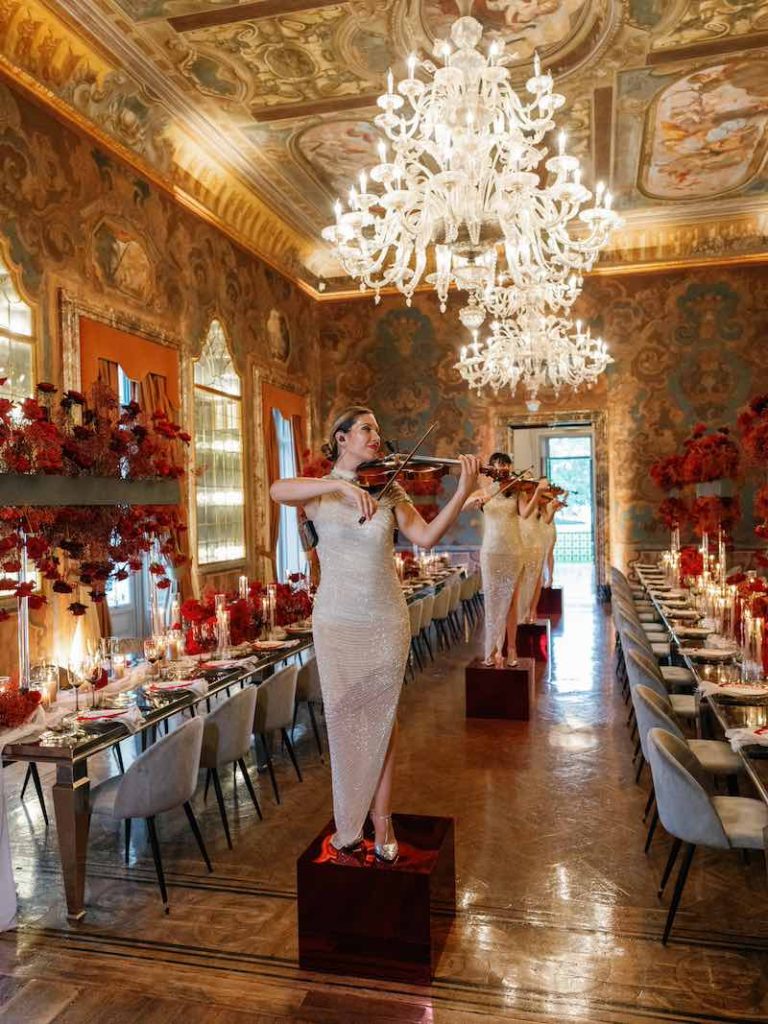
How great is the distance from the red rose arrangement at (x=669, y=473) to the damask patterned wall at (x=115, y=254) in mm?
6102

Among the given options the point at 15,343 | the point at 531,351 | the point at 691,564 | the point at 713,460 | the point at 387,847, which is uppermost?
the point at 531,351

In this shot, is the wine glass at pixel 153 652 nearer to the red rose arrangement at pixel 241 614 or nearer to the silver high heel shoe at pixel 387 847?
the red rose arrangement at pixel 241 614

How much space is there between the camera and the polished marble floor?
285 cm

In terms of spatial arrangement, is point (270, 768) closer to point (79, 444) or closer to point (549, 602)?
point (79, 444)

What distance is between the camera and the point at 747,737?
10.5ft

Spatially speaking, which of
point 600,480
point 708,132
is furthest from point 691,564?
point 708,132

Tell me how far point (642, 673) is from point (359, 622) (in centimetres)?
229

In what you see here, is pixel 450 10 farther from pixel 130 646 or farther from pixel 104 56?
pixel 130 646

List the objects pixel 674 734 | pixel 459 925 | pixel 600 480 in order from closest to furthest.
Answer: pixel 459 925 → pixel 674 734 → pixel 600 480

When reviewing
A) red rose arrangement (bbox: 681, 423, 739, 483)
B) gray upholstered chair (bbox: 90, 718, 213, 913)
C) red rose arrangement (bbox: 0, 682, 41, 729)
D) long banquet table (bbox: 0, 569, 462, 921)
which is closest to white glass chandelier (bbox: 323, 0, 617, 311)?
gray upholstered chair (bbox: 90, 718, 213, 913)

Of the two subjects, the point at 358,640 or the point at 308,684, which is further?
the point at 308,684

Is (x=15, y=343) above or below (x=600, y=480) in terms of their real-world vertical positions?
above

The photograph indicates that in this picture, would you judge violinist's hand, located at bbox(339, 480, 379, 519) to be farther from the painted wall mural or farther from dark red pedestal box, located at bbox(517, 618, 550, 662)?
the painted wall mural

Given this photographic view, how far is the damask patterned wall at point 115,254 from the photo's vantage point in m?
6.90
